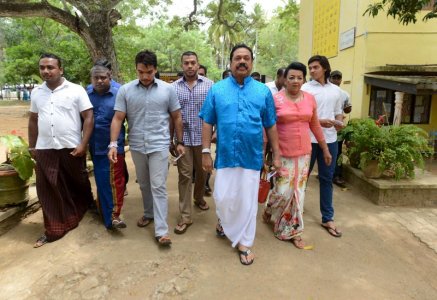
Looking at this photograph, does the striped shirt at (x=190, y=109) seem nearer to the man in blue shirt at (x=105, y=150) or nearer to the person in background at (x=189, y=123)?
the person in background at (x=189, y=123)

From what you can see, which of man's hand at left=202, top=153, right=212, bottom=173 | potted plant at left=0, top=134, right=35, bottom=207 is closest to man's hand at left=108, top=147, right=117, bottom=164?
man's hand at left=202, top=153, right=212, bottom=173

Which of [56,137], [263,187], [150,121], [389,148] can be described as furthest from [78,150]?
[389,148]

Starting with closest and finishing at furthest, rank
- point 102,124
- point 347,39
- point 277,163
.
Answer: point 277,163 < point 102,124 < point 347,39

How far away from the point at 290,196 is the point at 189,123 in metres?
1.36

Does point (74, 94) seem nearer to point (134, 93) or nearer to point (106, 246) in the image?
point (134, 93)

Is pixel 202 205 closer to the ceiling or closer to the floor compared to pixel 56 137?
closer to the floor

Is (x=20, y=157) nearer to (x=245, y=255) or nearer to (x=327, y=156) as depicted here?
(x=245, y=255)

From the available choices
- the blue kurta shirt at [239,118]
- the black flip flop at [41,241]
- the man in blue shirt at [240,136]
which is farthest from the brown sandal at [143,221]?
the blue kurta shirt at [239,118]

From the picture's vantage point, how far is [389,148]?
16.3 ft

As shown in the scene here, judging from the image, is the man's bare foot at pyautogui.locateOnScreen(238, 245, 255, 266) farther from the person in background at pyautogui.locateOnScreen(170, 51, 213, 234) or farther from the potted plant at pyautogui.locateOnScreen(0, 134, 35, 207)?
the potted plant at pyautogui.locateOnScreen(0, 134, 35, 207)

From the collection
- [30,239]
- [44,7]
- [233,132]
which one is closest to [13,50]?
[44,7]

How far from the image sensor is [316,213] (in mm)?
4477

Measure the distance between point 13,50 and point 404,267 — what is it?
2457 centimetres

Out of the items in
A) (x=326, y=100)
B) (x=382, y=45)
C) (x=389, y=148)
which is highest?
(x=382, y=45)
